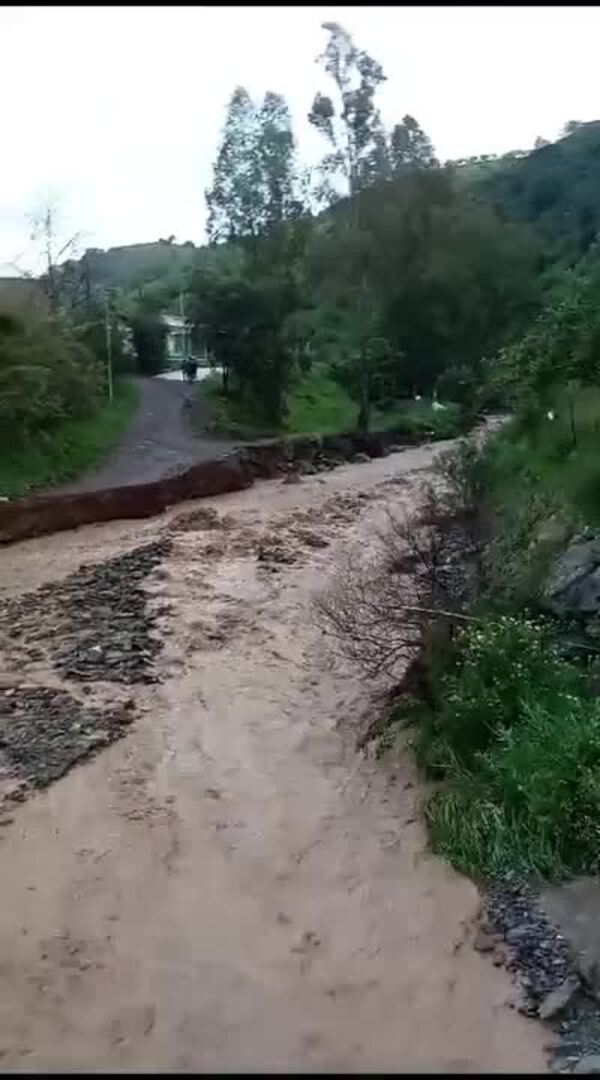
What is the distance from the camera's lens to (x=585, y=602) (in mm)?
7625

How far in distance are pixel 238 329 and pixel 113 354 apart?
473 centimetres

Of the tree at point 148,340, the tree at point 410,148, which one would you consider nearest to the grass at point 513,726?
the tree at point 410,148

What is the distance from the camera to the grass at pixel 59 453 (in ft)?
57.6

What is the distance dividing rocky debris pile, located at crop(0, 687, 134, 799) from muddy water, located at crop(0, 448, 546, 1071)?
6.7 inches

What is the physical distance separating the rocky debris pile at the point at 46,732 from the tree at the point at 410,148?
23.4 metres

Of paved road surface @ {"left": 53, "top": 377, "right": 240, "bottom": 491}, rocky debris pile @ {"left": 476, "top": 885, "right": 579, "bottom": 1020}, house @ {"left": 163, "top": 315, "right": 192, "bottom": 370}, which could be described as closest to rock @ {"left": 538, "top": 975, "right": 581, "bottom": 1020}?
rocky debris pile @ {"left": 476, "top": 885, "right": 579, "bottom": 1020}

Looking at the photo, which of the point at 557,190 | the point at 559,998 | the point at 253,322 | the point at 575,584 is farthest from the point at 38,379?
the point at 557,190

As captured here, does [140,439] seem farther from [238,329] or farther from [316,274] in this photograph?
[316,274]

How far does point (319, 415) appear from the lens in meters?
28.3

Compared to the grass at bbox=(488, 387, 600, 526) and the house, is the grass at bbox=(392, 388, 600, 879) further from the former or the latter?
the house

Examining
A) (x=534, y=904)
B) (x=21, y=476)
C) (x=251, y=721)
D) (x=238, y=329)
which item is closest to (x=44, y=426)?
(x=21, y=476)

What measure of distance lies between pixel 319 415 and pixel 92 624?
17901 millimetres

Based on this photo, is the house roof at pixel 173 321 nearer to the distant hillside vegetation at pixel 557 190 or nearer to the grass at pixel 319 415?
the grass at pixel 319 415

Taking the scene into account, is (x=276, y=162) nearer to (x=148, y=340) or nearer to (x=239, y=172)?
(x=239, y=172)
